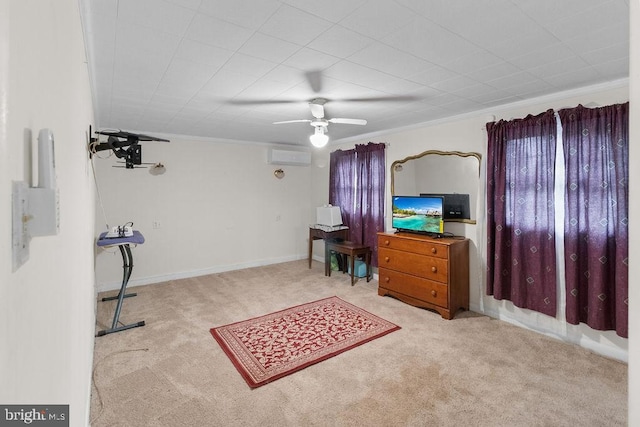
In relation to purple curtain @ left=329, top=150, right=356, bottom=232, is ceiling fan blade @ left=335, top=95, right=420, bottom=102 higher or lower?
higher

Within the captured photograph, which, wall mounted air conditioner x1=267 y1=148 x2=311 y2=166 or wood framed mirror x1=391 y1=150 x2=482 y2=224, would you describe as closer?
wood framed mirror x1=391 y1=150 x2=482 y2=224

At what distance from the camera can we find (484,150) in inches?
140

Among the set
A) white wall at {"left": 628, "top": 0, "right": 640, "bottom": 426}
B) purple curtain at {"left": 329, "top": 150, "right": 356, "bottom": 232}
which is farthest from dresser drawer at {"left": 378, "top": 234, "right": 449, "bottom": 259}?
white wall at {"left": 628, "top": 0, "right": 640, "bottom": 426}

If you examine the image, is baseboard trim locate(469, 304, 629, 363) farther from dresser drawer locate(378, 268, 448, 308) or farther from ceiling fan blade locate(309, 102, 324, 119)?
ceiling fan blade locate(309, 102, 324, 119)

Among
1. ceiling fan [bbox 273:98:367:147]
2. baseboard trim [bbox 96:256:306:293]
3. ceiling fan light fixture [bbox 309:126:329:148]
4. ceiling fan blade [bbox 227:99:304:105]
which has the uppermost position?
ceiling fan blade [bbox 227:99:304:105]

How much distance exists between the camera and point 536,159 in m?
3.03

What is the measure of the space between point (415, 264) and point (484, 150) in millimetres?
1556

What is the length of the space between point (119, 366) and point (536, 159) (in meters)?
4.21

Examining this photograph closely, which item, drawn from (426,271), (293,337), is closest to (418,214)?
(426,271)

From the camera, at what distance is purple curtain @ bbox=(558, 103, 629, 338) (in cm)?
251

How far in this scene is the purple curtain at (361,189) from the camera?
4824 mm

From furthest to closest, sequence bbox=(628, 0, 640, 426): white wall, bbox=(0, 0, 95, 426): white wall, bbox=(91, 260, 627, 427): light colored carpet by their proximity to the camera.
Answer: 1. bbox=(91, 260, 627, 427): light colored carpet
2. bbox=(628, 0, 640, 426): white wall
3. bbox=(0, 0, 95, 426): white wall

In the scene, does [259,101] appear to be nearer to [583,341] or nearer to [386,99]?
[386,99]

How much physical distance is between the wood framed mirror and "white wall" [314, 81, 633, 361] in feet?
0.26
